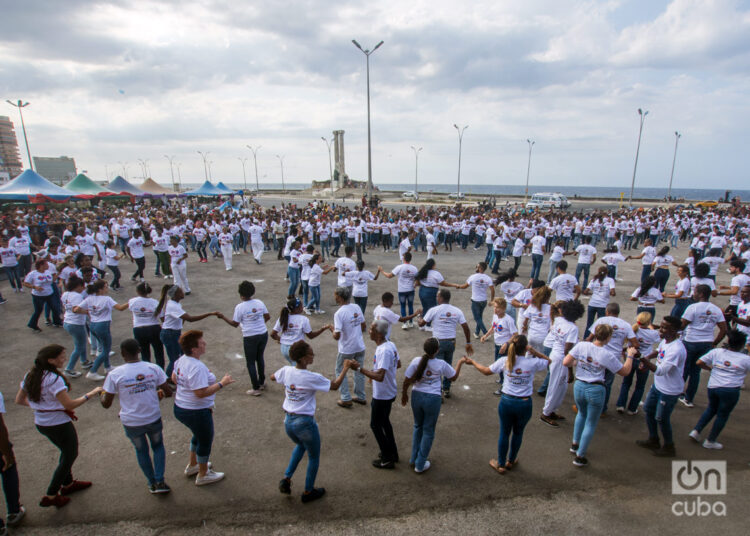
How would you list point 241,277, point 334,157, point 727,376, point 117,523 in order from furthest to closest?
point 334,157, point 241,277, point 727,376, point 117,523

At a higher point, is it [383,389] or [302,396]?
[302,396]

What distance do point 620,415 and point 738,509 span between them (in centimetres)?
183

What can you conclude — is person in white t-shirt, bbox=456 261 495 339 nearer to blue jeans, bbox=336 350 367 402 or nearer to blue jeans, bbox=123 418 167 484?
blue jeans, bbox=336 350 367 402

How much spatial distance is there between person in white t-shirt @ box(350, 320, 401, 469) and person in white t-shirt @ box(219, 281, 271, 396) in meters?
2.33

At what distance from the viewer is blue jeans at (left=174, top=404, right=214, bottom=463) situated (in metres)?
4.10

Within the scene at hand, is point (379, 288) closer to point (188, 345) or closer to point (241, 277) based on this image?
point (241, 277)

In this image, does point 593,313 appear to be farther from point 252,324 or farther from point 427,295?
point 252,324

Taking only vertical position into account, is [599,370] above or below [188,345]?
below

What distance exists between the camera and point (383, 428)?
15.0ft

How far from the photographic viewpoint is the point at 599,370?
447 centimetres

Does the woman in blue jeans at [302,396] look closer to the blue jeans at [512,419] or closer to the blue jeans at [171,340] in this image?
the blue jeans at [512,419]

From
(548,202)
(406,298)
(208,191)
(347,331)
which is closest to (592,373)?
(347,331)

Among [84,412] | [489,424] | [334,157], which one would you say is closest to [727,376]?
[489,424]

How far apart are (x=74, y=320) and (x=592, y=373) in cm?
804
